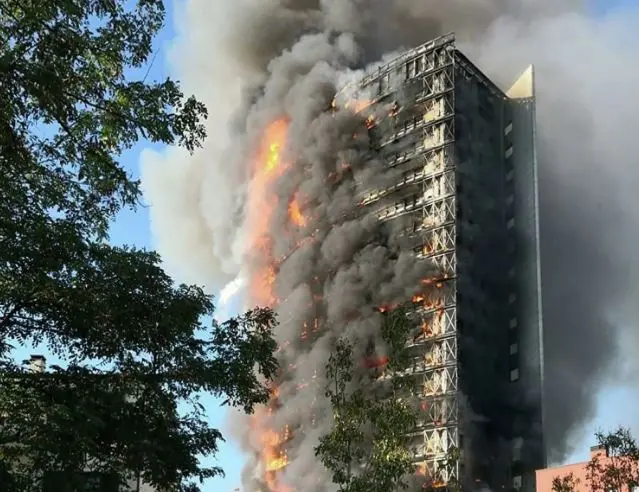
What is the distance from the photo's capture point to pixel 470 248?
5247cm

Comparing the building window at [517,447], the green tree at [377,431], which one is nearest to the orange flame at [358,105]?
the building window at [517,447]

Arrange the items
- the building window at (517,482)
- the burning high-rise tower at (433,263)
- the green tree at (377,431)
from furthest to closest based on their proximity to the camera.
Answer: the burning high-rise tower at (433,263)
the building window at (517,482)
the green tree at (377,431)

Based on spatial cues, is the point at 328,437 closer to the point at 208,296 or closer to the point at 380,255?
the point at 208,296

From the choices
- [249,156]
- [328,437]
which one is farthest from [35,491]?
[249,156]

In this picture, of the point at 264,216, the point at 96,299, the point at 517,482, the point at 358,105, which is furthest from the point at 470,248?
the point at 96,299

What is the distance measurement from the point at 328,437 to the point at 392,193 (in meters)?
40.5

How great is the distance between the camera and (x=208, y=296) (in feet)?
35.5

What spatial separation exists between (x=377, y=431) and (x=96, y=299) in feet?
32.9

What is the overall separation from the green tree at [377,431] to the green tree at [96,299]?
7181 mm

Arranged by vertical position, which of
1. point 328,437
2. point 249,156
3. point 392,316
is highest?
point 249,156

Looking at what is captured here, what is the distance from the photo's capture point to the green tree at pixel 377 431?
54.7 ft

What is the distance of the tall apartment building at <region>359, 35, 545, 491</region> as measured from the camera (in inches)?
1913

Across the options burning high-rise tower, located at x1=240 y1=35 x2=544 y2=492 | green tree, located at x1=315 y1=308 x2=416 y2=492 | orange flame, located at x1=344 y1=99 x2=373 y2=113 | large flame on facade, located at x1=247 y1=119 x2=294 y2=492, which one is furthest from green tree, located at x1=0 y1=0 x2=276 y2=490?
large flame on facade, located at x1=247 y1=119 x2=294 y2=492

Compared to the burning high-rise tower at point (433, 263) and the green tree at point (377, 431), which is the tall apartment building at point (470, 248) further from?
the green tree at point (377, 431)
